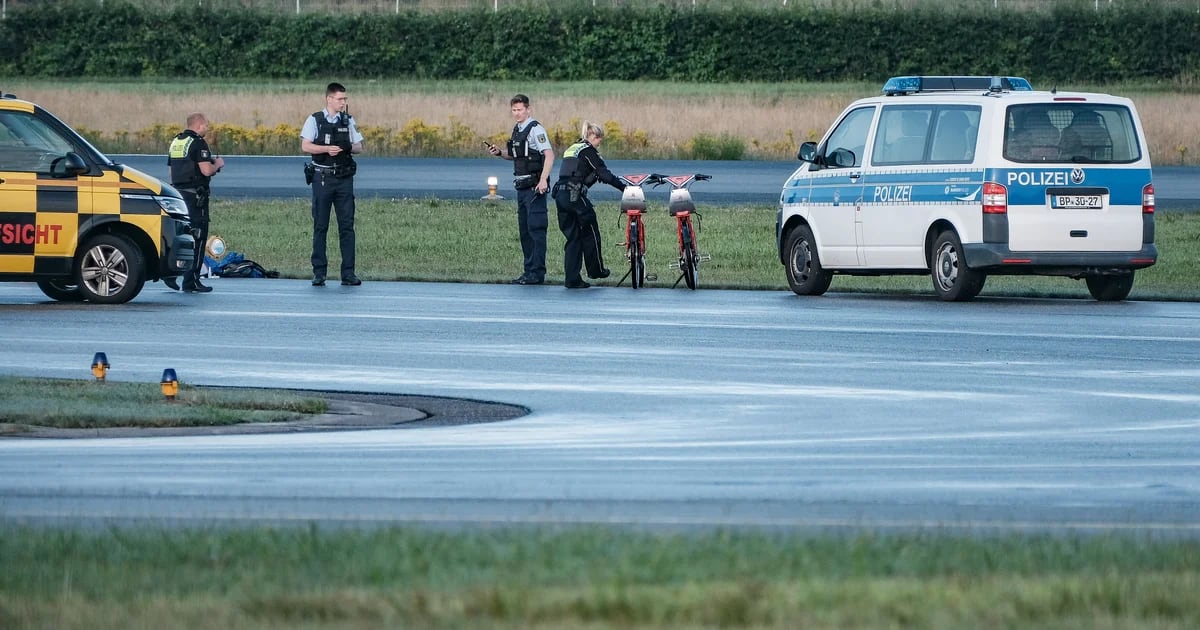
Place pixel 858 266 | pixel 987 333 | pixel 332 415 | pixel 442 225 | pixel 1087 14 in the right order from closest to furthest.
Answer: pixel 332 415 → pixel 987 333 → pixel 858 266 → pixel 442 225 → pixel 1087 14

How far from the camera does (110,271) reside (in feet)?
64.4

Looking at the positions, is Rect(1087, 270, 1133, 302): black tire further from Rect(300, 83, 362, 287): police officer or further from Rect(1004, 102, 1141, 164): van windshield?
Rect(300, 83, 362, 287): police officer

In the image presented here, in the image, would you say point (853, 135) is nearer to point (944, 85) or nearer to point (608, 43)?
point (944, 85)

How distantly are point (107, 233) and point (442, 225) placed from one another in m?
10.2

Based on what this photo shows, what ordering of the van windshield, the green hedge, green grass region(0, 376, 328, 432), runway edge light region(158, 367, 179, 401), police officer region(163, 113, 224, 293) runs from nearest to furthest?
green grass region(0, 376, 328, 432)
runway edge light region(158, 367, 179, 401)
the van windshield
police officer region(163, 113, 224, 293)
the green hedge

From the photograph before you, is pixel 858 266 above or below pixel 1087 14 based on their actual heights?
below

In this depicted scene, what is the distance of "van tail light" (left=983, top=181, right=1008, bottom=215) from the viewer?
19219mm

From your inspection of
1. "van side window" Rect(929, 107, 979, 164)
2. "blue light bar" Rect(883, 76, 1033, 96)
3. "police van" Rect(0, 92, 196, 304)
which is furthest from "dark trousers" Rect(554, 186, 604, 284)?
"police van" Rect(0, 92, 196, 304)

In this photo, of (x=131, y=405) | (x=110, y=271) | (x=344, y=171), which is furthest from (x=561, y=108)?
(x=131, y=405)

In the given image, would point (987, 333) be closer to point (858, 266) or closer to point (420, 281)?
point (858, 266)

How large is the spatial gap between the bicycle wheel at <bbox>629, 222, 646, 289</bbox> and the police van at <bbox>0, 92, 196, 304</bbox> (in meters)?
4.54

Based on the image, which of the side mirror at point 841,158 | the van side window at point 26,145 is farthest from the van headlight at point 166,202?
the side mirror at point 841,158

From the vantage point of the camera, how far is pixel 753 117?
156 ft

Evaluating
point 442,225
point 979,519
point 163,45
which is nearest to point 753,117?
point 442,225
